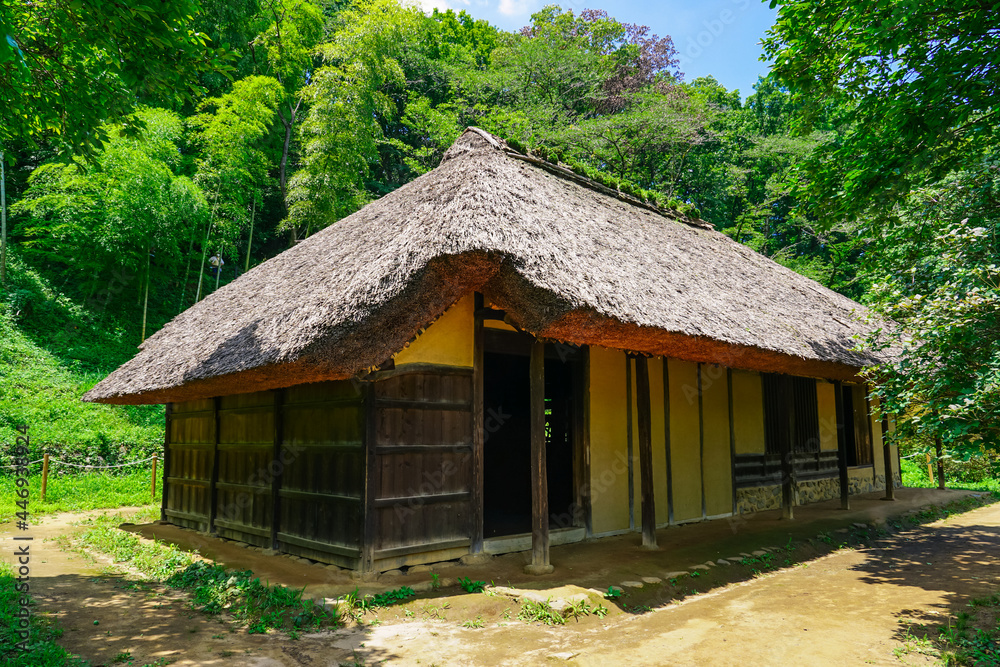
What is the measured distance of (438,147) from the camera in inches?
765

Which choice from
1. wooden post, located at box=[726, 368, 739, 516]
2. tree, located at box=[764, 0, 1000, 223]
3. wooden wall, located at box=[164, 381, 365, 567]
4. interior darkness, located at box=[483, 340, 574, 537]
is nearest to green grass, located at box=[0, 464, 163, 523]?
wooden wall, located at box=[164, 381, 365, 567]

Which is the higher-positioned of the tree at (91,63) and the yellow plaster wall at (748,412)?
the tree at (91,63)

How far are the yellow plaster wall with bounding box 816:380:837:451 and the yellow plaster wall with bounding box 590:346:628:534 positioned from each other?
5.46m

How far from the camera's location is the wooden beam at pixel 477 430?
5957 millimetres

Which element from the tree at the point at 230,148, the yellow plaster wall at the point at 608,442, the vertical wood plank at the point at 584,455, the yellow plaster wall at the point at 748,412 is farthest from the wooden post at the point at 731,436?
the tree at the point at 230,148

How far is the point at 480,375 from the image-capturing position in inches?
243

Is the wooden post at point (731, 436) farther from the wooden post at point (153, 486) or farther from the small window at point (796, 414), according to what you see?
the wooden post at point (153, 486)

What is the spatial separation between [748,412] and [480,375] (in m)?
5.36

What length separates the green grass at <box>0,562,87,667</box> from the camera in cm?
344

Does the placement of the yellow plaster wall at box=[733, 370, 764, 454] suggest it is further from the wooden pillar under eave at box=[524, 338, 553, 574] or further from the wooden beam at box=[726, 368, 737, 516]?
the wooden pillar under eave at box=[524, 338, 553, 574]

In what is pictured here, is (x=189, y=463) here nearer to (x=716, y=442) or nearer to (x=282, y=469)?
(x=282, y=469)

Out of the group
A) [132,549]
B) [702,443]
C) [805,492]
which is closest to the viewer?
[132,549]

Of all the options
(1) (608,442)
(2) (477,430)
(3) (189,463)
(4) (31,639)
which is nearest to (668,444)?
(1) (608,442)

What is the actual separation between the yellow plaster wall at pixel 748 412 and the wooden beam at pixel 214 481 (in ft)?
24.6
